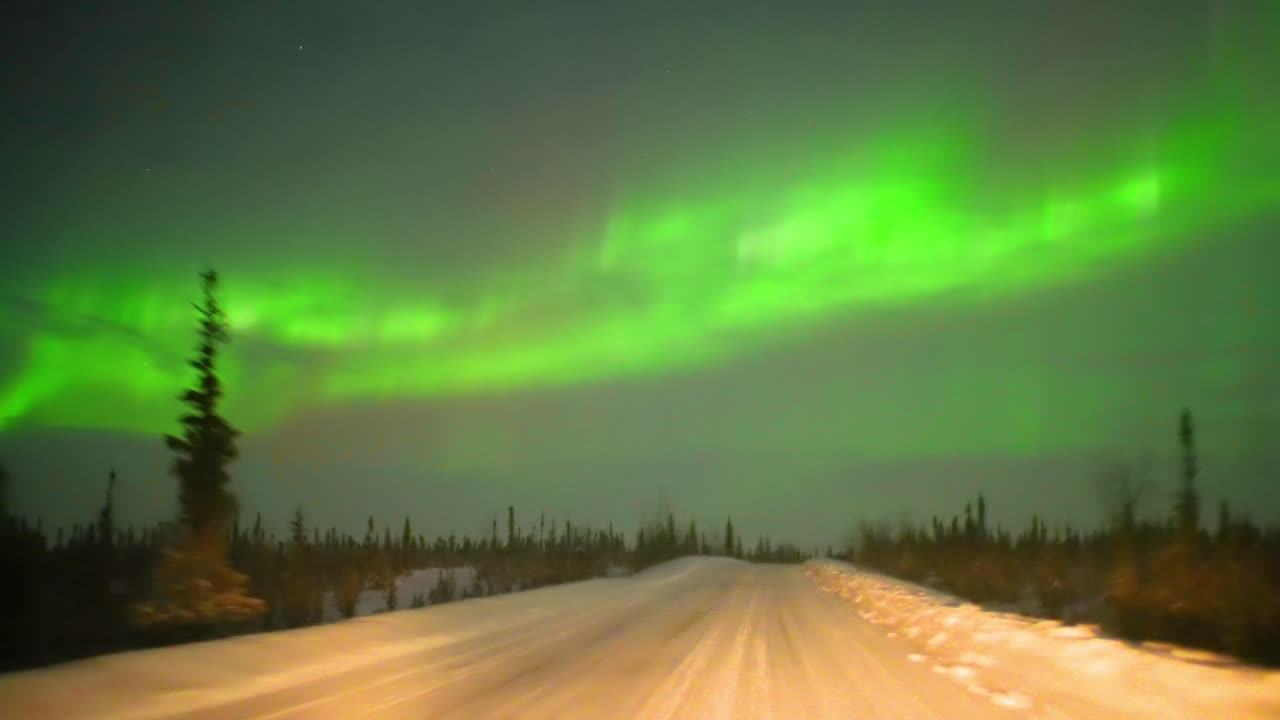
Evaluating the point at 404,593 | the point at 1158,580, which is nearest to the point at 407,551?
the point at 404,593

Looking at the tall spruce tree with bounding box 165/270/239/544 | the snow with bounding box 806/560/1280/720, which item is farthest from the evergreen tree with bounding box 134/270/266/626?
the snow with bounding box 806/560/1280/720

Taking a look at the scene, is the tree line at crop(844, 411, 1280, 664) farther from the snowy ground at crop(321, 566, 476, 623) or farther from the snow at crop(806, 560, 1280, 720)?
the snowy ground at crop(321, 566, 476, 623)

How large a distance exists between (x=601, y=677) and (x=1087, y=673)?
214 inches

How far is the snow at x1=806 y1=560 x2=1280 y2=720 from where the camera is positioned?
349 inches

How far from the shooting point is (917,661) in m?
13.4

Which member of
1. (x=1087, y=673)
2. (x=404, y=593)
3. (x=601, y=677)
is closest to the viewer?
(x=1087, y=673)

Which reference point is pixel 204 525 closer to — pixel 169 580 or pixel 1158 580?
pixel 169 580

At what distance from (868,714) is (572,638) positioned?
8090mm

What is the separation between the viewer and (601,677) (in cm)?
1198

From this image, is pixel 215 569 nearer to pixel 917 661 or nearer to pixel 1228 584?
pixel 917 661

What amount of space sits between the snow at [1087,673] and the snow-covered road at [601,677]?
4 centimetres

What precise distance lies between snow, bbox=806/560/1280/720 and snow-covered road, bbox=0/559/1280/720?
35 millimetres

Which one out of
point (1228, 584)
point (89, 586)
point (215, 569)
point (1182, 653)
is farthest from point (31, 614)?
point (1228, 584)

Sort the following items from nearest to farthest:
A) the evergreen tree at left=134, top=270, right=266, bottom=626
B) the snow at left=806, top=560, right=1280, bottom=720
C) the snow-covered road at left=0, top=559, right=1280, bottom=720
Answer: the snow at left=806, top=560, right=1280, bottom=720, the snow-covered road at left=0, top=559, right=1280, bottom=720, the evergreen tree at left=134, top=270, right=266, bottom=626
